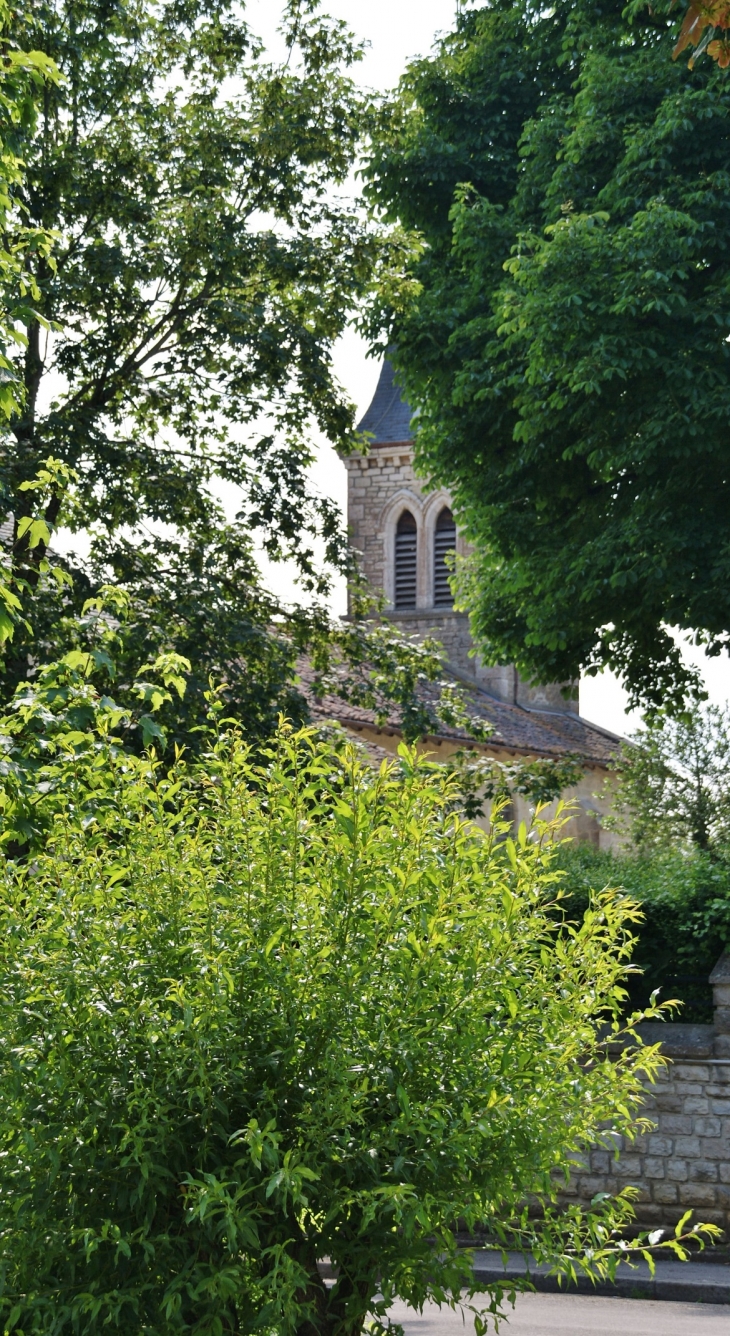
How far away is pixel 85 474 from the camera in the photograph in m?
12.3

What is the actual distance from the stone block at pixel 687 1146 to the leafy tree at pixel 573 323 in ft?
18.4

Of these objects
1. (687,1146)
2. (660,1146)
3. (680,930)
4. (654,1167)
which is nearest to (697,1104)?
(687,1146)

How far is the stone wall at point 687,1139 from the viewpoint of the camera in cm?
1023

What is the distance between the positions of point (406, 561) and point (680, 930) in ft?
89.9

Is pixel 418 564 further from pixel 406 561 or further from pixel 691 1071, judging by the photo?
pixel 691 1071

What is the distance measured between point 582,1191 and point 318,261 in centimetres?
834

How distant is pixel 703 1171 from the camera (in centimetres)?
1024

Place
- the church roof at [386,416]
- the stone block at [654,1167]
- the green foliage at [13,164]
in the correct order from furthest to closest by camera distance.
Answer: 1. the church roof at [386,416]
2. the stone block at [654,1167]
3. the green foliage at [13,164]

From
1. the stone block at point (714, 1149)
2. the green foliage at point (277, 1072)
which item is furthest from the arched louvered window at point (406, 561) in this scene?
the green foliage at point (277, 1072)

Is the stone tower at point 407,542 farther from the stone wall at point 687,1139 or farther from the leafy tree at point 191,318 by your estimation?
the stone wall at point 687,1139

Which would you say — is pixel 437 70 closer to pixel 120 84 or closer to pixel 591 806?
pixel 120 84

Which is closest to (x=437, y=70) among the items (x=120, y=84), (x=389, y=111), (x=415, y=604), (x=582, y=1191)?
(x=389, y=111)

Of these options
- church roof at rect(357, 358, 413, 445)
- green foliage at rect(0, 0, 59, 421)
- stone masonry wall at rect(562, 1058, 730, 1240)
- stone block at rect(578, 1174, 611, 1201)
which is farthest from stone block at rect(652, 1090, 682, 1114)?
church roof at rect(357, 358, 413, 445)

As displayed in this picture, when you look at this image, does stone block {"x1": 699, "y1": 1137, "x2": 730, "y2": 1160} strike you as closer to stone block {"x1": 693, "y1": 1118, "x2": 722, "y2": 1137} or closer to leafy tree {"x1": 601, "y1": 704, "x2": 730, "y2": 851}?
stone block {"x1": 693, "y1": 1118, "x2": 722, "y2": 1137}
